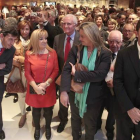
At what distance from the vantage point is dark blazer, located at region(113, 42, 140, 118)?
1702 mm

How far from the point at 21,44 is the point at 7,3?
45.3 feet

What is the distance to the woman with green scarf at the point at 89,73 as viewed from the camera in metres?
2.00

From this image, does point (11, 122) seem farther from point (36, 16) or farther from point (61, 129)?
point (36, 16)

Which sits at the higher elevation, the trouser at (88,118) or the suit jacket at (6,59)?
the suit jacket at (6,59)

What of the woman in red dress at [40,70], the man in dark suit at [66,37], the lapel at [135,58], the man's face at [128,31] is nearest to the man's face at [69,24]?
the man in dark suit at [66,37]

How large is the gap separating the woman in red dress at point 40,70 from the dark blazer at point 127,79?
96 centimetres

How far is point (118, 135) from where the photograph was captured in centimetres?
206

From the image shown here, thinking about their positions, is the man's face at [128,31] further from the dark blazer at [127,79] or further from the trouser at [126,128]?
the trouser at [126,128]

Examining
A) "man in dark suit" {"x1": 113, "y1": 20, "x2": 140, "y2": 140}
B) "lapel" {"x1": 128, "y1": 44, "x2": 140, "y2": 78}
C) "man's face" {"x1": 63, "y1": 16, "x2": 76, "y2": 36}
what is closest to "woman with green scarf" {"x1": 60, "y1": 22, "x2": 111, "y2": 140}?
"man in dark suit" {"x1": 113, "y1": 20, "x2": 140, "y2": 140}

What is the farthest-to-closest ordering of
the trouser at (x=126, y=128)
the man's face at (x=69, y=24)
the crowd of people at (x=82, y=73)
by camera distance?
the man's face at (x=69, y=24), the trouser at (x=126, y=128), the crowd of people at (x=82, y=73)

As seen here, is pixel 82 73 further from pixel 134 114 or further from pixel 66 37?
pixel 66 37

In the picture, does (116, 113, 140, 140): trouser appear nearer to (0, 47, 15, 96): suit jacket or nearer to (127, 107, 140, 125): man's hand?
(127, 107, 140, 125): man's hand

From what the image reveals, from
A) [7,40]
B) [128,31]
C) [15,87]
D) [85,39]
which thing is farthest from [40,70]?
[128,31]

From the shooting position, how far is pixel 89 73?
1994mm
